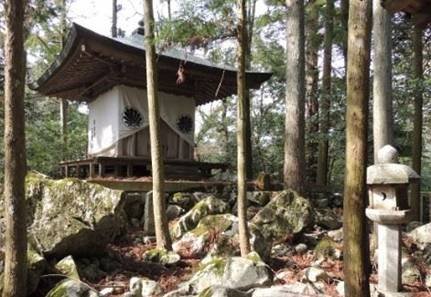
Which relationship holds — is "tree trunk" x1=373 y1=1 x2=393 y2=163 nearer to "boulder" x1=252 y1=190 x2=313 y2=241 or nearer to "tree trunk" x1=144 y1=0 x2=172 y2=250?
"boulder" x1=252 y1=190 x2=313 y2=241

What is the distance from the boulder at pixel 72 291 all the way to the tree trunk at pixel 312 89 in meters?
9.87

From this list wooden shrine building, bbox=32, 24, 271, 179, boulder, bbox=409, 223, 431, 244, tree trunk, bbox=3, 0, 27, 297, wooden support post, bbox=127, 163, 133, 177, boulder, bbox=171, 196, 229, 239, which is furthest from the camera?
wooden support post, bbox=127, 163, 133, 177

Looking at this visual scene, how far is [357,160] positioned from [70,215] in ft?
14.6

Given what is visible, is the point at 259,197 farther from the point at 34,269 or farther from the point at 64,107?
the point at 64,107

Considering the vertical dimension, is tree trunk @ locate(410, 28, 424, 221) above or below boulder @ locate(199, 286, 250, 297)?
above

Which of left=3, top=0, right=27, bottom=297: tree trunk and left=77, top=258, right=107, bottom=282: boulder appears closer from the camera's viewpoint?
left=3, top=0, right=27, bottom=297: tree trunk

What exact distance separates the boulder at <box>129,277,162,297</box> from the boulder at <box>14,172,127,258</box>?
3.58ft

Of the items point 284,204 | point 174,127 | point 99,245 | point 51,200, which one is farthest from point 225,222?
point 174,127

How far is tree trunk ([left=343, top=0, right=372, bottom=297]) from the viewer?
11.3 ft

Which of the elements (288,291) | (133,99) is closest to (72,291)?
(288,291)

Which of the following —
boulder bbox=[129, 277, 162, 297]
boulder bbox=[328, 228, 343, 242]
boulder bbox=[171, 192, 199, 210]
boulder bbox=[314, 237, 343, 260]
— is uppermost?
boulder bbox=[171, 192, 199, 210]

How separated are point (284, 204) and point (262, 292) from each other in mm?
3606

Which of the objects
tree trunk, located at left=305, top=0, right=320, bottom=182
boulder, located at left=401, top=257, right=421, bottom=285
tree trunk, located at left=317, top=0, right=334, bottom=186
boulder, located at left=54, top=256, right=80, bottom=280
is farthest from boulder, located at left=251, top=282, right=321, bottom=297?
tree trunk, located at left=305, top=0, right=320, bottom=182

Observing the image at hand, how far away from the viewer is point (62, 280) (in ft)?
17.6
